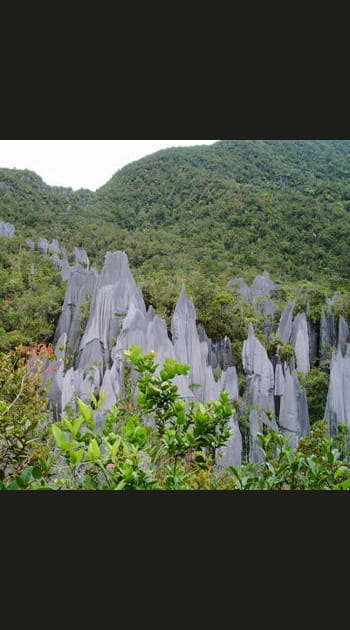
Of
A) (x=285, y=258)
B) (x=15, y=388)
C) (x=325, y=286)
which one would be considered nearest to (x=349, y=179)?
(x=285, y=258)

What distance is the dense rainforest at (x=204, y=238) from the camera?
214 inches

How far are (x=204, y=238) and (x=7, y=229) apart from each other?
4361 mm

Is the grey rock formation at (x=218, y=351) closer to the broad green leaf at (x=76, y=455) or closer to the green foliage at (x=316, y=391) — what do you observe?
the green foliage at (x=316, y=391)

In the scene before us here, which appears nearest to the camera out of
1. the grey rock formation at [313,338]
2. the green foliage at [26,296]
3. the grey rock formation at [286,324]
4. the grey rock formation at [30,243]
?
the green foliage at [26,296]

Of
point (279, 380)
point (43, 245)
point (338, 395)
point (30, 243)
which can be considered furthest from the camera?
point (43, 245)

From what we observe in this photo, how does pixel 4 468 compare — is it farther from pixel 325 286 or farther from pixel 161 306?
pixel 325 286

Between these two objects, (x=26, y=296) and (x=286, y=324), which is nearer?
(x=26, y=296)

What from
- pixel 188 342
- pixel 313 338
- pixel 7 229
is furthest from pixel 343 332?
pixel 7 229

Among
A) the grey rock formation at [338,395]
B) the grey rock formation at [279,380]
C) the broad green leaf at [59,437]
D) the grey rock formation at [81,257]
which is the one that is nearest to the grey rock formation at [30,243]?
the grey rock formation at [81,257]

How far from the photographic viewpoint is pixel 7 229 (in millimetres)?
6691

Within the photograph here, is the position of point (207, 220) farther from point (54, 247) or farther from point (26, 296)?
point (26, 296)

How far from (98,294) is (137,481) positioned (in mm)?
4855

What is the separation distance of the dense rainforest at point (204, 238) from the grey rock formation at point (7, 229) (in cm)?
9

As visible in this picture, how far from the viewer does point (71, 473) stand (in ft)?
4.25
